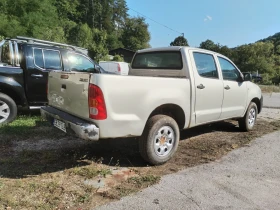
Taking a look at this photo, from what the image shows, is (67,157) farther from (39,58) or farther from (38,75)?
(39,58)

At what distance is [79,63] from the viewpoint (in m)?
7.10

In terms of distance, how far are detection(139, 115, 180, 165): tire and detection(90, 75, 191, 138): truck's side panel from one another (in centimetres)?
17

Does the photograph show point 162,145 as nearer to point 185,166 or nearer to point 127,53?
point 185,166

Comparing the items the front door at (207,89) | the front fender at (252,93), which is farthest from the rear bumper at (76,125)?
the front fender at (252,93)

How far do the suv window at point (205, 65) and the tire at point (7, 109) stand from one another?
4.02m

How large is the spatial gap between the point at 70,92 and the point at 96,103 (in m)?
0.63

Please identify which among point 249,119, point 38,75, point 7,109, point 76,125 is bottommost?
point 249,119

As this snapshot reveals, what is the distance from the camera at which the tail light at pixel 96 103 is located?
3.27m

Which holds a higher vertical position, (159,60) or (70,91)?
(159,60)

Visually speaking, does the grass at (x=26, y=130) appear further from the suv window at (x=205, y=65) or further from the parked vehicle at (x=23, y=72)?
the suv window at (x=205, y=65)

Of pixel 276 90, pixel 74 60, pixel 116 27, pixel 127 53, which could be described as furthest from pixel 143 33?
pixel 74 60

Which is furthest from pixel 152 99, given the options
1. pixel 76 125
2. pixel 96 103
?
pixel 76 125

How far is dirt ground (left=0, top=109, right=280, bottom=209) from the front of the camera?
3.04 meters

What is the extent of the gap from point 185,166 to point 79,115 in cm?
180
